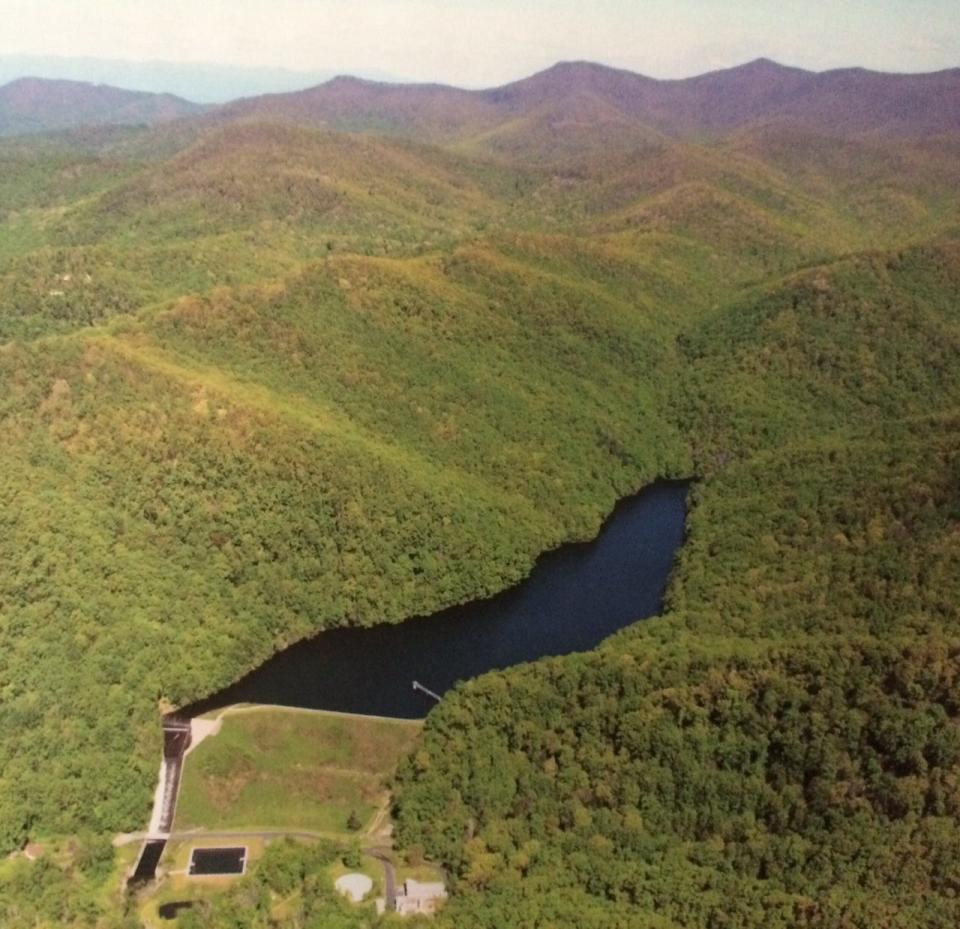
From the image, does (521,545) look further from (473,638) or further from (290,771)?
(290,771)

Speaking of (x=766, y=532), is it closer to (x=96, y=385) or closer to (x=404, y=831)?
(x=404, y=831)

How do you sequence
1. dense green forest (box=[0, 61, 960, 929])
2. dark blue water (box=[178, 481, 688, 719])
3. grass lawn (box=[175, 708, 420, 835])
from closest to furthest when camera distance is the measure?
dense green forest (box=[0, 61, 960, 929]) < grass lawn (box=[175, 708, 420, 835]) < dark blue water (box=[178, 481, 688, 719])

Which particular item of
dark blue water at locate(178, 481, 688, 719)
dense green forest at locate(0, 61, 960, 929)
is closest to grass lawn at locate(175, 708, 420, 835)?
dark blue water at locate(178, 481, 688, 719)

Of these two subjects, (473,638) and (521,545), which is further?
(521,545)

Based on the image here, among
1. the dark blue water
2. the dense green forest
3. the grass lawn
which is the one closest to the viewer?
the dense green forest

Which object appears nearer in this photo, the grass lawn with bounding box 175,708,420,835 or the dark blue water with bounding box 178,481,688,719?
the grass lawn with bounding box 175,708,420,835

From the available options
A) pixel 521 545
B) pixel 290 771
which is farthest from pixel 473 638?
pixel 290 771

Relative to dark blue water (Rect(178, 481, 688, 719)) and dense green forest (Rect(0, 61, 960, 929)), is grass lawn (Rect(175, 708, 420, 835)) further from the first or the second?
dense green forest (Rect(0, 61, 960, 929))
